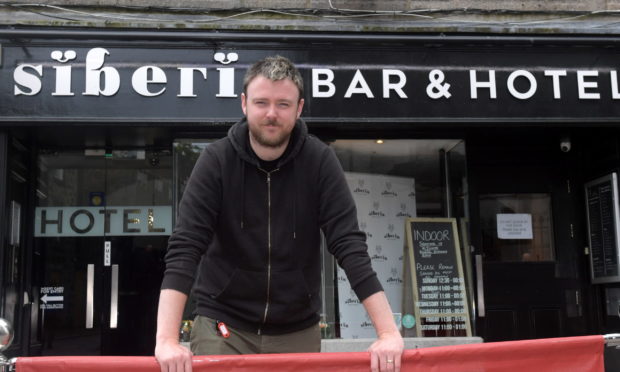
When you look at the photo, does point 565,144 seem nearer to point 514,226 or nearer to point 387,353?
point 514,226

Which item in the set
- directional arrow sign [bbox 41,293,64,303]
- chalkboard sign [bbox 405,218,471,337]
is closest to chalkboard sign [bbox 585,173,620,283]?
chalkboard sign [bbox 405,218,471,337]

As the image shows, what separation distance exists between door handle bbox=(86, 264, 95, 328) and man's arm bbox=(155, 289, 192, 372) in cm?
552

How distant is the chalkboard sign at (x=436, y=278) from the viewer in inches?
288

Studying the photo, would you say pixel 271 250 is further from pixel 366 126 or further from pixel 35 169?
pixel 35 169

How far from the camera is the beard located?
2.68 m

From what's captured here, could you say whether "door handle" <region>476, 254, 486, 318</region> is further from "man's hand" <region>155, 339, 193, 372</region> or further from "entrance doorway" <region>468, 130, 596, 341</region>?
"man's hand" <region>155, 339, 193, 372</region>

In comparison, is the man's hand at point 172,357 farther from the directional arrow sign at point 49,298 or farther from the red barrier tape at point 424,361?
the directional arrow sign at point 49,298

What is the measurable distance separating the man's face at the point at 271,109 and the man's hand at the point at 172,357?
2.86 feet

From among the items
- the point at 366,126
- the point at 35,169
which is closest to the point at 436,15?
the point at 366,126

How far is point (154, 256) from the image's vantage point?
25.3 feet

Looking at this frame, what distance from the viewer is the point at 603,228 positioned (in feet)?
24.7

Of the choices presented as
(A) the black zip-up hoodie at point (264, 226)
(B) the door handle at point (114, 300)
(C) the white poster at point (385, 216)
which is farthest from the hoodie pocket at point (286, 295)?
(B) the door handle at point (114, 300)

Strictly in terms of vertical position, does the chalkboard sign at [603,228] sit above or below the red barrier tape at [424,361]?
above

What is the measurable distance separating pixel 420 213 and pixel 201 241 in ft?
17.4
